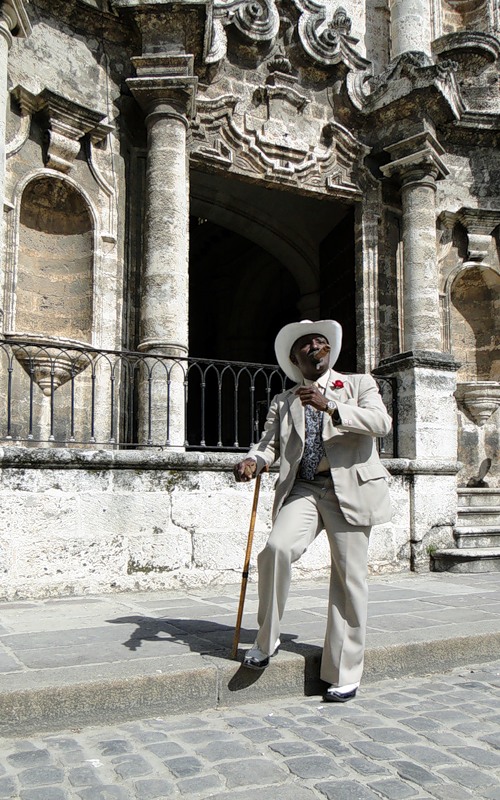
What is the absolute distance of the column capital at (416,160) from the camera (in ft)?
38.2

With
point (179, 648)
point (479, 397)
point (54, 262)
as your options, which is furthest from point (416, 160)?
point (179, 648)

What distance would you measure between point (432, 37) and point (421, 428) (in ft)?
28.1

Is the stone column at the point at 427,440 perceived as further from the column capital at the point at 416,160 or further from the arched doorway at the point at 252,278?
the column capital at the point at 416,160

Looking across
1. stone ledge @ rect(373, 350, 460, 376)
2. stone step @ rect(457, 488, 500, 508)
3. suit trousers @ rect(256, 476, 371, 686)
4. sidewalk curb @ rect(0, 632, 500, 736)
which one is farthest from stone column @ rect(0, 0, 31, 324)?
stone step @ rect(457, 488, 500, 508)

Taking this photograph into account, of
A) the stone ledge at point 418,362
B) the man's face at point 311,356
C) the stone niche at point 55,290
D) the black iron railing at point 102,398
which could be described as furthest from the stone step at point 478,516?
the man's face at point 311,356

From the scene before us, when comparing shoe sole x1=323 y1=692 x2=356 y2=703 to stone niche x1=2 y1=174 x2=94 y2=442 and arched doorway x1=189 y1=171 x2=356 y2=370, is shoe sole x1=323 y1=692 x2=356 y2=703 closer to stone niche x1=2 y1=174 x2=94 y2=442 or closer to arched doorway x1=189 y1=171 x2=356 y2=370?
stone niche x1=2 y1=174 x2=94 y2=442

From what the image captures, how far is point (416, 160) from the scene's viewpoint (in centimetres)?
1170

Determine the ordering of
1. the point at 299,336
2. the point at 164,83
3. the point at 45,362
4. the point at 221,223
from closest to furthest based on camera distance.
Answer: the point at 299,336
the point at 45,362
the point at 164,83
the point at 221,223

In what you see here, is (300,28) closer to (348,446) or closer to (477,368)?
(477,368)

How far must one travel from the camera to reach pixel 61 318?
32.3 feet

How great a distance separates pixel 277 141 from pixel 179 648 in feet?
28.5

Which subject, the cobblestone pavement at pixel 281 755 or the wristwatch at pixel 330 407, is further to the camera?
the wristwatch at pixel 330 407

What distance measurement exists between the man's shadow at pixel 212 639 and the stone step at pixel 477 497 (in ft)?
19.6

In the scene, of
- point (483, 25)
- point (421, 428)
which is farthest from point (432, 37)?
point (421, 428)
